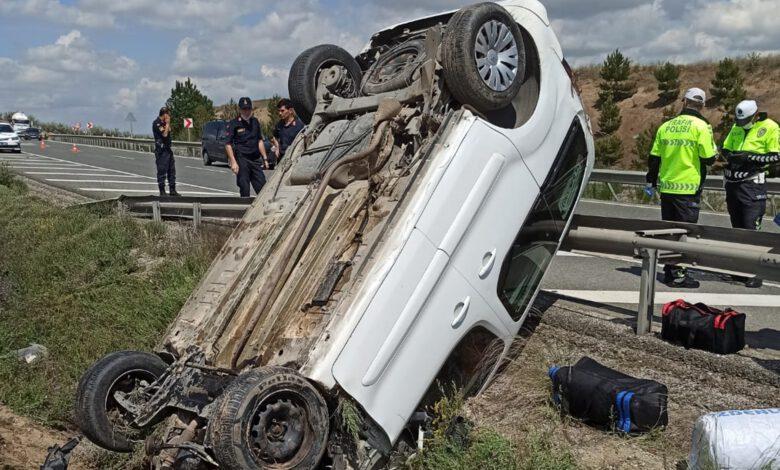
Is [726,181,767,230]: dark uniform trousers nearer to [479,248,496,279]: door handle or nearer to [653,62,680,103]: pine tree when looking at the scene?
[479,248,496,279]: door handle

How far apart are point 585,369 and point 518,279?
63 cm

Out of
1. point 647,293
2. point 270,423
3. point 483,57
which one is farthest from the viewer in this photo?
point 647,293

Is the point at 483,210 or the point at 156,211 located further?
the point at 156,211

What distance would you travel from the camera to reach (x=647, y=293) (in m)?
4.71

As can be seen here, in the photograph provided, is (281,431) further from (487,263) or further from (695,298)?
(695,298)

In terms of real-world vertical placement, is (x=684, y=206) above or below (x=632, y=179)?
below

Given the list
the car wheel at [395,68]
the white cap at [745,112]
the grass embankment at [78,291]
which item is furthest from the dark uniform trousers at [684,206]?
the grass embankment at [78,291]

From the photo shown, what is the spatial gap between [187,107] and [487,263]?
52.9 meters

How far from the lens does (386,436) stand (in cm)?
360

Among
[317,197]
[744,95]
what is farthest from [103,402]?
[744,95]

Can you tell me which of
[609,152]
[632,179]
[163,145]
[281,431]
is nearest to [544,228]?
[281,431]

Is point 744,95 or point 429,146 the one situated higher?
point 744,95

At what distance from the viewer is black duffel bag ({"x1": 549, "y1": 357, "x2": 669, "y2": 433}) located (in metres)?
3.88

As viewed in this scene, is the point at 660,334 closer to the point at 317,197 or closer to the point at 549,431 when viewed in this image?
the point at 549,431
